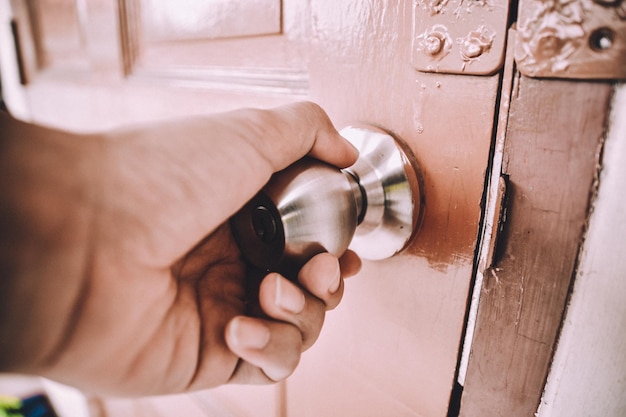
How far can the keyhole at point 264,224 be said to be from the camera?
31 centimetres

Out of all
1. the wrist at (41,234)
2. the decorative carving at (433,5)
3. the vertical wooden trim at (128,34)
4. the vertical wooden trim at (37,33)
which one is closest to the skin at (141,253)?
the wrist at (41,234)

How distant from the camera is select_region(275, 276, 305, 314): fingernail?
316mm

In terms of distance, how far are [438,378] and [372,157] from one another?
207mm

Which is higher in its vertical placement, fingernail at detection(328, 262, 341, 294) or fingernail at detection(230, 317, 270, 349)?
fingernail at detection(328, 262, 341, 294)

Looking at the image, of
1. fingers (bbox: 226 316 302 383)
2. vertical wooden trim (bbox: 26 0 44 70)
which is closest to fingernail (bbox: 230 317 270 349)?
fingers (bbox: 226 316 302 383)

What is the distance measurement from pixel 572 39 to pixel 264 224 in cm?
24

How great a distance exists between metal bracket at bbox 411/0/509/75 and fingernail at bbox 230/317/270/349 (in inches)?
9.4

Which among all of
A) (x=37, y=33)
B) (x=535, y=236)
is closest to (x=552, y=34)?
(x=535, y=236)

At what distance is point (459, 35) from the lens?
0.27m

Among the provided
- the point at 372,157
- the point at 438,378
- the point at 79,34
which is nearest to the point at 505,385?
the point at 438,378

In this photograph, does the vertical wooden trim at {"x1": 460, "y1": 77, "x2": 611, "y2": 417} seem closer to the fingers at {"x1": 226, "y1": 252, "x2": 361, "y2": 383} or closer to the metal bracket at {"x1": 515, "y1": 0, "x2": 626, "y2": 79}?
the metal bracket at {"x1": 515, "y1": 0, "x2": 626, "y2": 79}

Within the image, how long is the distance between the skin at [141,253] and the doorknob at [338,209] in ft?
0.05

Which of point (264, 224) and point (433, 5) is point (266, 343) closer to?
point (264, 224)

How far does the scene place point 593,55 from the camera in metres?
0.22
